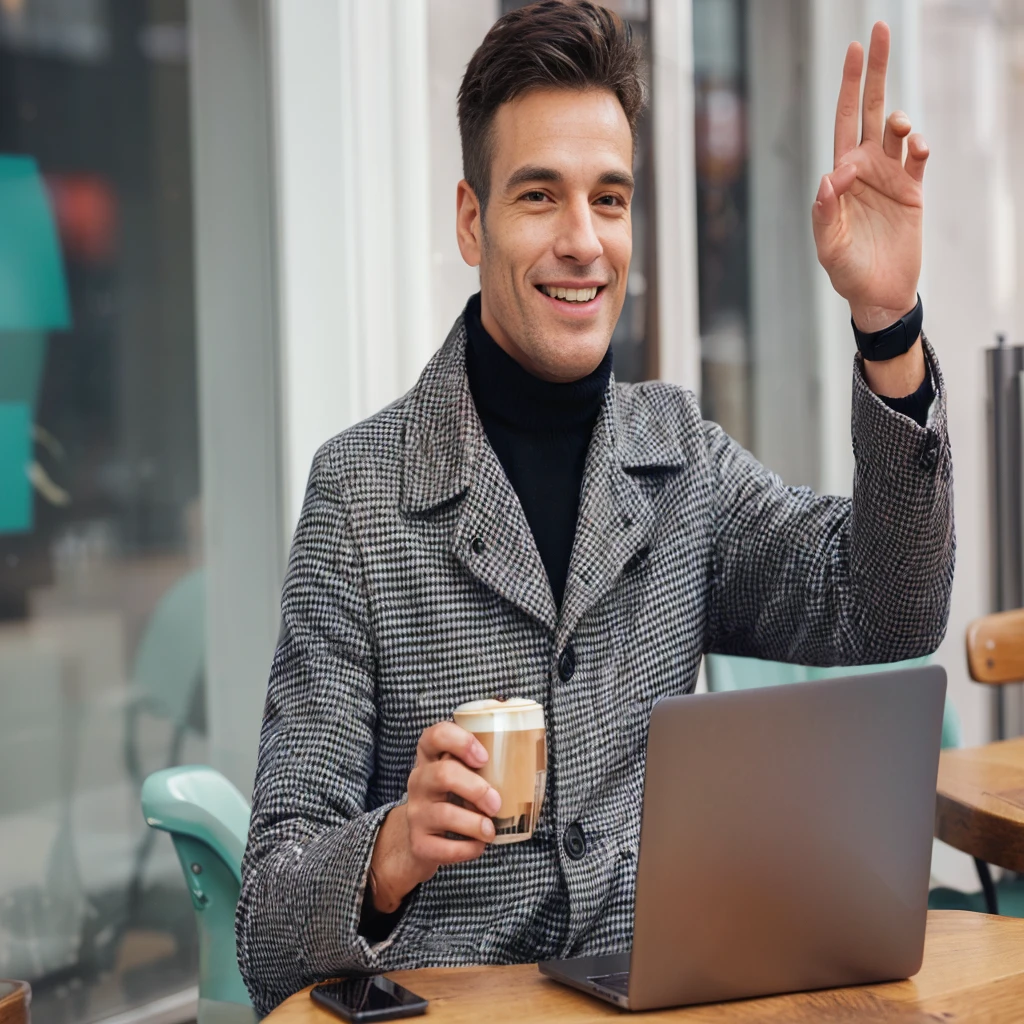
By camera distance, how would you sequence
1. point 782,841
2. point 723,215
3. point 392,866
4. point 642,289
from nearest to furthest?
point 782,841, point 392,866, point 642,289, point 723,215

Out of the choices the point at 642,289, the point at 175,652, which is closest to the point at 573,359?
the point at 175,652

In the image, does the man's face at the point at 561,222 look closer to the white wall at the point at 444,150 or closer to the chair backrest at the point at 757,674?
the chair backrest at the point at 757,674

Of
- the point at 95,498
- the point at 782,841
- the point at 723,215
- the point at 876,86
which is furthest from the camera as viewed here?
the point at 723,215

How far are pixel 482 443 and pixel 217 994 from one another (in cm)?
75

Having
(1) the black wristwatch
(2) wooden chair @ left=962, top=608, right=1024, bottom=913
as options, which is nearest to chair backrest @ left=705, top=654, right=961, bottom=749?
(2) wooden chair @ left=962, top=608, right=1024, bottom=913

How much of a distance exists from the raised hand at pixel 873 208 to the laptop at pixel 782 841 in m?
0.53

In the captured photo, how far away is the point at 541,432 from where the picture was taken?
5.30 ft

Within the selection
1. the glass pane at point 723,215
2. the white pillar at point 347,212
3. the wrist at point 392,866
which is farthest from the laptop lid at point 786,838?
the glass pane at point 723,215

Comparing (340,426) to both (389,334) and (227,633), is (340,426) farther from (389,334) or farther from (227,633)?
(227,633)

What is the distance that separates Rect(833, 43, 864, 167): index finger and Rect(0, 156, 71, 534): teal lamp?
1499 mm

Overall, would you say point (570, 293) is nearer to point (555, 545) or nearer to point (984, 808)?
point (555, 545)

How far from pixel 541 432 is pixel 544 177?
0.30 m

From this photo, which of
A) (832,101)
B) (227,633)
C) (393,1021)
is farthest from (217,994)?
(832,101)

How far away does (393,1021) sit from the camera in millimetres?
1006
